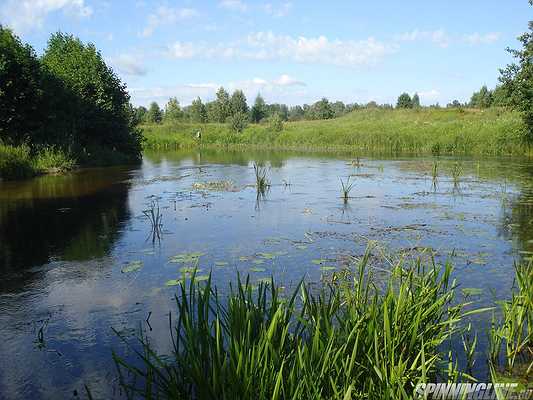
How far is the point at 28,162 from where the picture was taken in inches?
719

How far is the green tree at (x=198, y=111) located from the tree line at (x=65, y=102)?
47.1 m

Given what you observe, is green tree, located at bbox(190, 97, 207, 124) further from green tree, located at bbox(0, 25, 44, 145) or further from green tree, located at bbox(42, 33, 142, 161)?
green tree, located at bbox(0, 25, 44, 145)

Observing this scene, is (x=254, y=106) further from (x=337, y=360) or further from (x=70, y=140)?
(x=337, y=360)

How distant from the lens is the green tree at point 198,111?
76.7m

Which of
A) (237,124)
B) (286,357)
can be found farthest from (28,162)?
(237,124)

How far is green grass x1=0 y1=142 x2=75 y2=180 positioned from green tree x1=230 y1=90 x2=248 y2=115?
56.5 meters

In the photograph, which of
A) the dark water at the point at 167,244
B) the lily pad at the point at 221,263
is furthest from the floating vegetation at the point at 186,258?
the lily pad at the point at 221,263

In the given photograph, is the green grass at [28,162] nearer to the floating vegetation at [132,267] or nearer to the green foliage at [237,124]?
the floating vegetation at [132,267]

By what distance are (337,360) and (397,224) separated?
6.86 metres

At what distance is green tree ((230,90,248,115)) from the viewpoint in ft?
251

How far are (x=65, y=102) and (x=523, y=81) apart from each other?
21254mm

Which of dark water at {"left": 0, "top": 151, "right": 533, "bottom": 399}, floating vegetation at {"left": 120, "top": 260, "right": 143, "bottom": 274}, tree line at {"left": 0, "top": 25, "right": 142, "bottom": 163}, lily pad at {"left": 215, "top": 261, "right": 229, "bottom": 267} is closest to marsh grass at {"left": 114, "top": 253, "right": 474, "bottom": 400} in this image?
dark water at {"left": 0, "top": 151, "right": 533, "bottom": 399}

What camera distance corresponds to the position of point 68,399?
3676 millimetres

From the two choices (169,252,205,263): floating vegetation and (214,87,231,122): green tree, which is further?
(214,87,231,122): green tree
